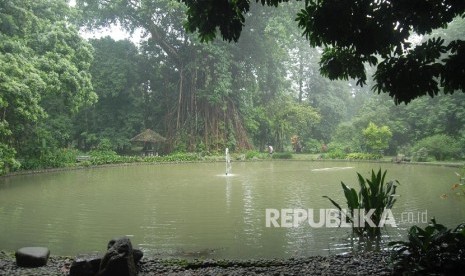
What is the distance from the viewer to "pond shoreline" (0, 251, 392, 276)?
4.66 metres

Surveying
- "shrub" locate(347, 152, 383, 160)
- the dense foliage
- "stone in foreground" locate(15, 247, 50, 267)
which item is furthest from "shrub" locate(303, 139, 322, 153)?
"stone in foreground" locate(15, 247, 50, 267)

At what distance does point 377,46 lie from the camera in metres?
4.02

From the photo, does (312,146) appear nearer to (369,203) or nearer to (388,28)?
(369,203)

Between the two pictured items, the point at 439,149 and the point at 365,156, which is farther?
the point at 365,156

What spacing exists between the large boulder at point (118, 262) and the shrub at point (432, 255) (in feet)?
9.59

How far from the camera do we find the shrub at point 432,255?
3912 mm

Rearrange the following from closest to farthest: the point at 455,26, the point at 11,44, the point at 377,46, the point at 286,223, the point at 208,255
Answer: the point at 377,46 → the point at 208,255 → the point at 286,223 → the point at 11,44 → the point at 455,26

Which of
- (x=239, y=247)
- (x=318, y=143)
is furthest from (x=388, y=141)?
(x=239, y=247)

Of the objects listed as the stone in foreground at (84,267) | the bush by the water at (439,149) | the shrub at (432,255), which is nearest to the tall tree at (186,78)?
the bush by the water at (439,149)

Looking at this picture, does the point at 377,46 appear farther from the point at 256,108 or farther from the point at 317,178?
the point at 256,108

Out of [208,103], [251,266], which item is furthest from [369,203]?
[208,103]

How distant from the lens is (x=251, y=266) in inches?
199

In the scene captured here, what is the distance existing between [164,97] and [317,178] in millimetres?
21029

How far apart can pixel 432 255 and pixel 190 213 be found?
19.3 ft
